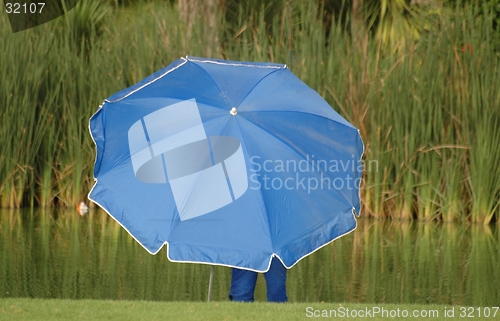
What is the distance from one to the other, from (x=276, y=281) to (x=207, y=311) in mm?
619

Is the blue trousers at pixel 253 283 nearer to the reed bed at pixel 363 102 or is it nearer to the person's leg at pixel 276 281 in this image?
the person's leg at pixel 276 281

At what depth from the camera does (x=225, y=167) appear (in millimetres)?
4695

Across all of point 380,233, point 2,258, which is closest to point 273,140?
point 2,258

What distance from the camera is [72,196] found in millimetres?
10094

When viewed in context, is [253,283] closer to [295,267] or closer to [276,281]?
[276,281]

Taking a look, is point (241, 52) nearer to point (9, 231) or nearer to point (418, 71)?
point (418, 71)

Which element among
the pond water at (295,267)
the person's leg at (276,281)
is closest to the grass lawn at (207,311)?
the person's leg at (276,281)

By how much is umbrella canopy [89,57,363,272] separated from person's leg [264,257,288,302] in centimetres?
54

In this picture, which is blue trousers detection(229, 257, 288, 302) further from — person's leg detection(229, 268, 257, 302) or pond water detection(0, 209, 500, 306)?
pond water detection(0, 209, 500, 306)

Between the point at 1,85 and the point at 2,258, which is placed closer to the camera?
the point at 2,258

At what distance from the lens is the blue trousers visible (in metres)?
5.25

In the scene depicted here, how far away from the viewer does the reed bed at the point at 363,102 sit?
373 inches

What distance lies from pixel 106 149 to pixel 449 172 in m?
5.42

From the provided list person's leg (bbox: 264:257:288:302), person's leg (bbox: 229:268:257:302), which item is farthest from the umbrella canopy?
person's leg (bbox: 229:268:257:302)
